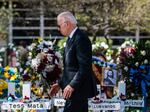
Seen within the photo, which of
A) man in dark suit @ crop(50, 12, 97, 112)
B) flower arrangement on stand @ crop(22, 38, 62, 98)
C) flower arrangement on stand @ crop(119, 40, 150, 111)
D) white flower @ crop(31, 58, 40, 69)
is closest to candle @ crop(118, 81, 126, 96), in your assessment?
Answer: flower arrangement on stand @ crop(119, 40, 150, 111)

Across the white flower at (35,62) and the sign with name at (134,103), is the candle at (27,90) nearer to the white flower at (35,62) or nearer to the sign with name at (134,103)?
the white flower at (35,62)

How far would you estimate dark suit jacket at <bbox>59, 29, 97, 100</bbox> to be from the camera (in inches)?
232

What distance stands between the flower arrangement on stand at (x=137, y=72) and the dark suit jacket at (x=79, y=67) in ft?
9.21

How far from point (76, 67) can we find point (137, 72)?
9.87 feet

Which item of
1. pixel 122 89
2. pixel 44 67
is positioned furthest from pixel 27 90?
pixel 122 89

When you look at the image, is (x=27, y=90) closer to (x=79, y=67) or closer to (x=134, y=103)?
(x=134, y=103)

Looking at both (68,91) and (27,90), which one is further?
(27,90)

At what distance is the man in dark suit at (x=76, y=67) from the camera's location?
5.90m

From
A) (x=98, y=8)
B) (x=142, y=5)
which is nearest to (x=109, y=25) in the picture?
(x=98, y=8)

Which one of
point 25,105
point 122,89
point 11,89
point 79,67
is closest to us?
point 79,67

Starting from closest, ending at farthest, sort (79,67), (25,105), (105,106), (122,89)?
1. (79,67)
2. (25,105)
3. (105,106)
4. (122,89)

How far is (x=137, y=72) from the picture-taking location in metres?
8.88

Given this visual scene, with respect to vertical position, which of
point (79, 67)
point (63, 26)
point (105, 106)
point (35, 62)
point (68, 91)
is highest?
point (63, 26)

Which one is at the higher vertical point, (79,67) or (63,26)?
(63,26)
